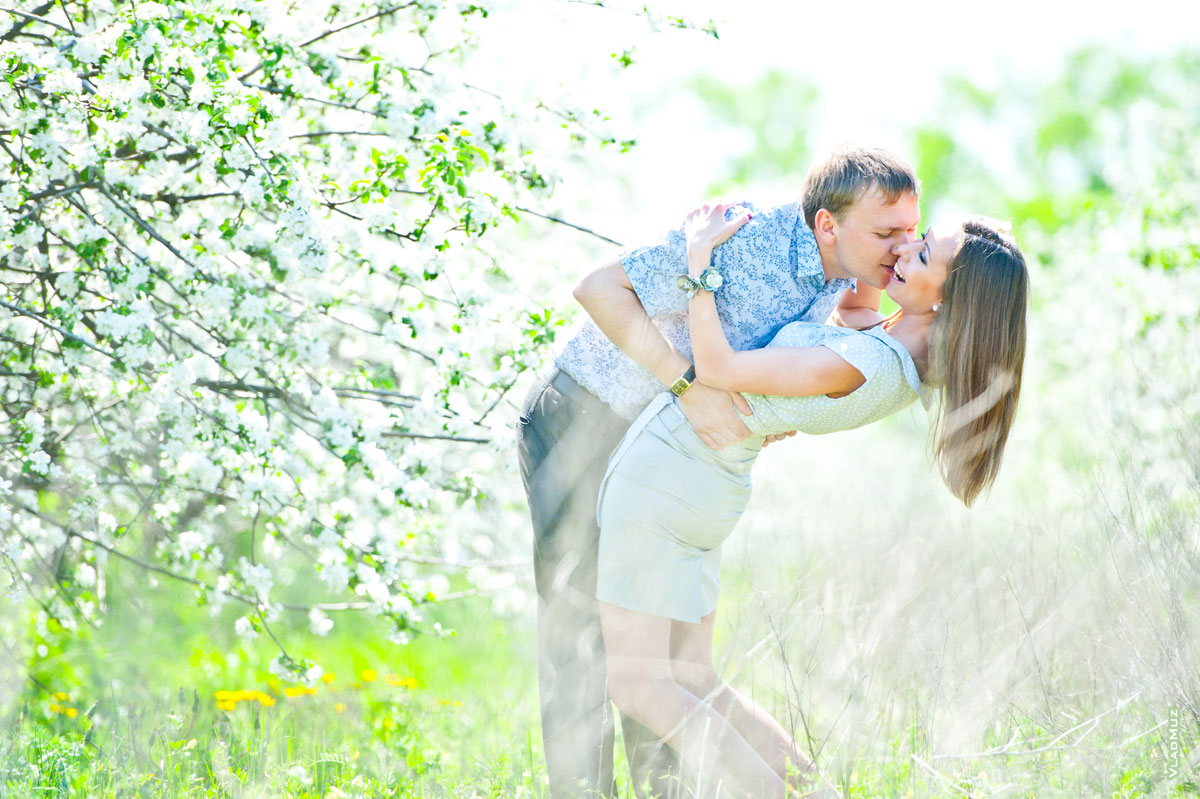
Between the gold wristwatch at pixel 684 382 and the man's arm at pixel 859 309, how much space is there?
0.51 meters

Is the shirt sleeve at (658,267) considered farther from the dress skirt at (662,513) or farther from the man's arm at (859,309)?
the man's arm at (859,309)

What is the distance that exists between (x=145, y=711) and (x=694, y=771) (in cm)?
200

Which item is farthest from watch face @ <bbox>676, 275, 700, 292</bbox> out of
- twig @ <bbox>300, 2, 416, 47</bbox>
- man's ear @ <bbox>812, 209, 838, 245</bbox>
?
twig @ <bbox>300, 2, 416, 47</bbox>

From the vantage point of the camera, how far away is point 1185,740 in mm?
2768

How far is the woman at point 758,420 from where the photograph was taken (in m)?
2.40

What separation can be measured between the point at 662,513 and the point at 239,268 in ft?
5.17

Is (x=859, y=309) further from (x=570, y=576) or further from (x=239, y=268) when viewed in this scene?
(x=239, y=268)

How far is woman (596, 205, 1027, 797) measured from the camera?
2396 millimetres

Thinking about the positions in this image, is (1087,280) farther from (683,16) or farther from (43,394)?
(43,394)

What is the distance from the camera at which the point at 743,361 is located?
238 cm

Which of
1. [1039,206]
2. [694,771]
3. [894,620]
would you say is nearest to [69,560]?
[694,771]

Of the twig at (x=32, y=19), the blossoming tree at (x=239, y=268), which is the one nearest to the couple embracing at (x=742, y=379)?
the blossoming tree at (x=239, y=268)

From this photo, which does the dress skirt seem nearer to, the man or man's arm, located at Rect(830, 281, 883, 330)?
the man

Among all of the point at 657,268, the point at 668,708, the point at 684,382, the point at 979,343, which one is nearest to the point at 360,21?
the point at 657,268
